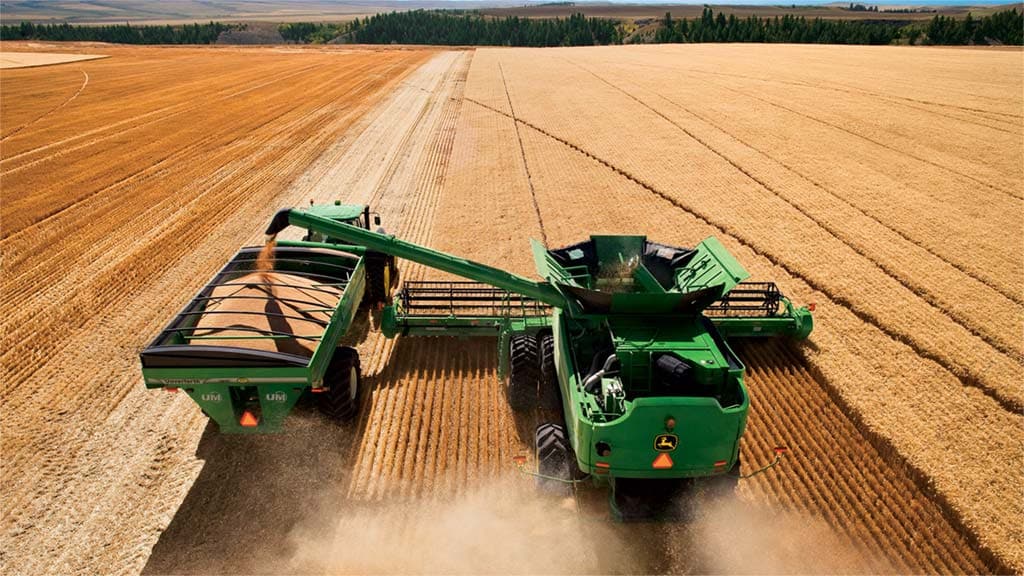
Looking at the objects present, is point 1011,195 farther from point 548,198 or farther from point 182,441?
point 182,441

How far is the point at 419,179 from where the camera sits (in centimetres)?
2061

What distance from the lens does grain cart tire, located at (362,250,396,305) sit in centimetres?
1112

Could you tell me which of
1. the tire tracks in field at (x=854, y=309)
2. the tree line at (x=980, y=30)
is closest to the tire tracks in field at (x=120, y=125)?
the tire tracks in field at (x=854, y=309)

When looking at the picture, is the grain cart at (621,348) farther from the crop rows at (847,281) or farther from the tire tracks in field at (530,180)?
the tire tracks in field at (530,180)

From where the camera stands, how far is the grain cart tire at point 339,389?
801 centimetres

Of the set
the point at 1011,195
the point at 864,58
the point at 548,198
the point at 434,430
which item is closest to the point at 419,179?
the point at 548,198

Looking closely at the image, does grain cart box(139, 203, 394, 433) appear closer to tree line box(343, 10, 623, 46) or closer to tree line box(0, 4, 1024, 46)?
tree line box(0, 4, 1024, 46)

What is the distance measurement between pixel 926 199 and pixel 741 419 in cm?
1582

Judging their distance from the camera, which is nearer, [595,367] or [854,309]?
[595,367]

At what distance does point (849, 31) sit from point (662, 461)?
3658 inches

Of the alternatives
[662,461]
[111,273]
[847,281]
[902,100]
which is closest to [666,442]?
[662,461]

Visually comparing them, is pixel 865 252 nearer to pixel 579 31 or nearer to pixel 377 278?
pixel 377 278

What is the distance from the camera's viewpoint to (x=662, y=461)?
622 cm

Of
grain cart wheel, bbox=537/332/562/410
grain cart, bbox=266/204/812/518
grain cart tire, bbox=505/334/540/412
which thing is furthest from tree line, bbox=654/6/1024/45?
grain cart tire, bbox=505/334/540/412
